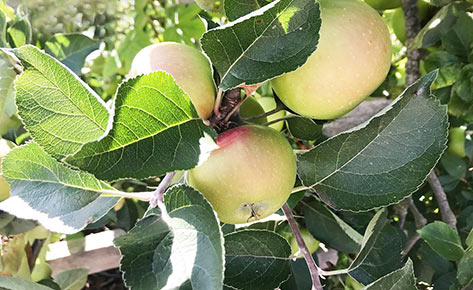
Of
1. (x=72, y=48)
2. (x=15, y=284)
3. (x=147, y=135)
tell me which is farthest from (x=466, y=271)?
(x=72, y=48)

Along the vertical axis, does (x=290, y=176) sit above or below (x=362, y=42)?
below

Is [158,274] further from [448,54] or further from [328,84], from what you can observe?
[448,54]

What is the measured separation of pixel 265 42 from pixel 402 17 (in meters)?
0.60

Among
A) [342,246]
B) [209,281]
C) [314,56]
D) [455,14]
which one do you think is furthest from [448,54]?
[209,281]

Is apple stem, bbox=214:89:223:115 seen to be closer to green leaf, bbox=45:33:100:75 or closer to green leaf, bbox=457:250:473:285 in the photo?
green leaf, bbox=457:250:473:285

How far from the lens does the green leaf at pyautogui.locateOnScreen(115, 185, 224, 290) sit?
340mm

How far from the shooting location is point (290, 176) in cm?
46

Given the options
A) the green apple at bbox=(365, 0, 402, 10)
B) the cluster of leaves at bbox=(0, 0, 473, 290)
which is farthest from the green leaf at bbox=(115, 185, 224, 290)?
the green apple at bbox=(365, 0, 402, 10)

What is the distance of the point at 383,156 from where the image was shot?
47 cm

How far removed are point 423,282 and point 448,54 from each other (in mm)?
443

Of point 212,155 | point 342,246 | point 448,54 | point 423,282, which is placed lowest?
point 423,282

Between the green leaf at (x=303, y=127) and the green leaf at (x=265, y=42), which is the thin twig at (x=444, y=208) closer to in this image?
the green leaf at (x=303, y=127)

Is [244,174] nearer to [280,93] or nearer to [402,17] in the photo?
[280,93]

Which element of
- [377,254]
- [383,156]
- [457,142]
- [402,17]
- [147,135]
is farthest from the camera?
[457,142]
